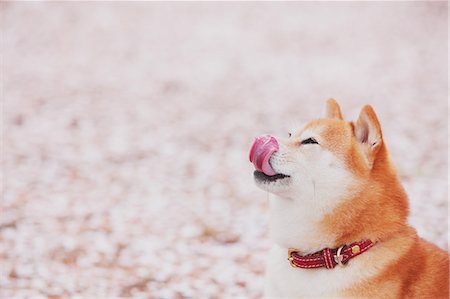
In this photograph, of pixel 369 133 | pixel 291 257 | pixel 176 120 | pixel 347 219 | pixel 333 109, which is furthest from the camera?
pixel 176 120

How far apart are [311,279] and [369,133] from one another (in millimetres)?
1034

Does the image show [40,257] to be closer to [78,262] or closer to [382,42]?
[78,262]

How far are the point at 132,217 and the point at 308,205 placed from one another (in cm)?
403

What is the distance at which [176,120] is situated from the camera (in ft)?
36.4

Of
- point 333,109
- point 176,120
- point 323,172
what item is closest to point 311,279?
point 323,172

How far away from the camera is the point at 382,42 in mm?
16859

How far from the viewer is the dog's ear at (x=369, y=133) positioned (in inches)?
142

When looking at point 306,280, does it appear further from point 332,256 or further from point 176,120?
point 176,120

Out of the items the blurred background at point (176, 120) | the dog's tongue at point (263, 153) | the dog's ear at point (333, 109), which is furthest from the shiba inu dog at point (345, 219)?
the blurred background at point (176, 120)

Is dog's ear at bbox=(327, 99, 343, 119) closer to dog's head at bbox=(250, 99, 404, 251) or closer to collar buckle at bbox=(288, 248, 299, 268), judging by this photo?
dog's head at bbox=(250, 99, 404, 251)

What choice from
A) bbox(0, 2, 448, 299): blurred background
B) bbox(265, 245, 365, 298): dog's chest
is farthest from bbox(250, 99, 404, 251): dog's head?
bbox(0, 2, 448, 299): blurred background

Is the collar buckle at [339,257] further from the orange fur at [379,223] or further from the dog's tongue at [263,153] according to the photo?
the dog's tongue at [263,153]

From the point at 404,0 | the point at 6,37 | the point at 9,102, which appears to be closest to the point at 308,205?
the point at 9,102

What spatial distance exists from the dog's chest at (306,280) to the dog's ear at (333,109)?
1.08 metres
